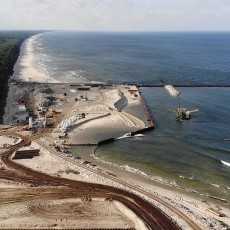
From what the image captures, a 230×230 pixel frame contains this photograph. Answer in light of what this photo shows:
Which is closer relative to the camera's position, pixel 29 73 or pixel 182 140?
→ pixel 182 140

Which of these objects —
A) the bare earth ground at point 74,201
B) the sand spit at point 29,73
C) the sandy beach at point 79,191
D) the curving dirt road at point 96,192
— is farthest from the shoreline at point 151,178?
the sand spit at point 29,73

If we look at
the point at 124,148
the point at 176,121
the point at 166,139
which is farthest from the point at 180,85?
the point at 124,148

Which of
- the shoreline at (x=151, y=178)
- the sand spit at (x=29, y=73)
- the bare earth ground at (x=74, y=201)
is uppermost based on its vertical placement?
the sand spit at (x=29, y=73)

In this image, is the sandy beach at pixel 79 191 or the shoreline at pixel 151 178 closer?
the sandy beach at pixel 79 191

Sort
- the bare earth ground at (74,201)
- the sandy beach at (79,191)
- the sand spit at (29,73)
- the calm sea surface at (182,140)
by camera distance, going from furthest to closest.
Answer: the sand spit at (29,73)
the calm sea surface at (182,140)
the sandy beach at (79,191)
the bare earth ground at (74,201)

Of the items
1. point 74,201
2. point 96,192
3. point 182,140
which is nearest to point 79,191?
point 96,192

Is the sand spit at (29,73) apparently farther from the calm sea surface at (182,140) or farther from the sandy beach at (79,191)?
the sandy beach at (79,191)

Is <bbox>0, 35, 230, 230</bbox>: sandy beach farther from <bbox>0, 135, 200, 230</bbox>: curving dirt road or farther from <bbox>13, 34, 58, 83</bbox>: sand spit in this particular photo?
<bbox>13, 34, 58, 83</bbox>: sand spit

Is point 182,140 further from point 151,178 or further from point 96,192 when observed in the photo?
point 96,192

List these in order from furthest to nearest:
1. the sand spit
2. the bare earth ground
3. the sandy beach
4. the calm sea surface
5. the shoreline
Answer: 1. the sand spit
2. the calm sea surface
3. the shoreline
4. the sandy beach
5. the bare earth ground

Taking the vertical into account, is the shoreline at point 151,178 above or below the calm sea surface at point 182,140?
below

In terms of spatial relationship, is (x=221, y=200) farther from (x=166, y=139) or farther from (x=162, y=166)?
(x=166, y=139)

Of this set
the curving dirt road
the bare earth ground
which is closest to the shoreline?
the bare earth ground
